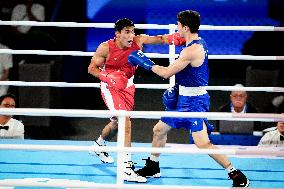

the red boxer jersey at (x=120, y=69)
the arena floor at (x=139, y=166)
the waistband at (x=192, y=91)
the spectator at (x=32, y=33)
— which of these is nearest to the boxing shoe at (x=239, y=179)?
the arena floor at (x=139, y=166)

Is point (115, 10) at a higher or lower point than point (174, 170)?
higher

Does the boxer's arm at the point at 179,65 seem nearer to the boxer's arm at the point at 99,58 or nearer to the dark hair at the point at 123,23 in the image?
the dark hair at the point at 123,23

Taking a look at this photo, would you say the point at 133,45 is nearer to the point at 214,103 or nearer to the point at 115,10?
the point at 214,103

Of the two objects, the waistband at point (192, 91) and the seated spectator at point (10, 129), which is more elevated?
the waistband at point (192, 91)

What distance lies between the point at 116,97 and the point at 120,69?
0.73 feet

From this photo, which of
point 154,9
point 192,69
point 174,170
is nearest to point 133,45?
point 192,69

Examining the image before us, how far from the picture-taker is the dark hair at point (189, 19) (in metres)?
4.26

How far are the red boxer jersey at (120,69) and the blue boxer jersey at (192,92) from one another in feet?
1.53

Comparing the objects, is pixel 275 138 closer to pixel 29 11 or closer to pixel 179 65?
pixel 179 65

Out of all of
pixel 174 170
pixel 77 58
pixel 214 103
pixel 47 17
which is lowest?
pixel 174 170

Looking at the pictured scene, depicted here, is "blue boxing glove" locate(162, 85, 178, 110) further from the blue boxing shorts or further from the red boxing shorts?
the red boxing shorts

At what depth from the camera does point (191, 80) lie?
435 cm

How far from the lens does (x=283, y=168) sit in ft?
15.9

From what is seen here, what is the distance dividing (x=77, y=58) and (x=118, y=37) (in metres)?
4.71
